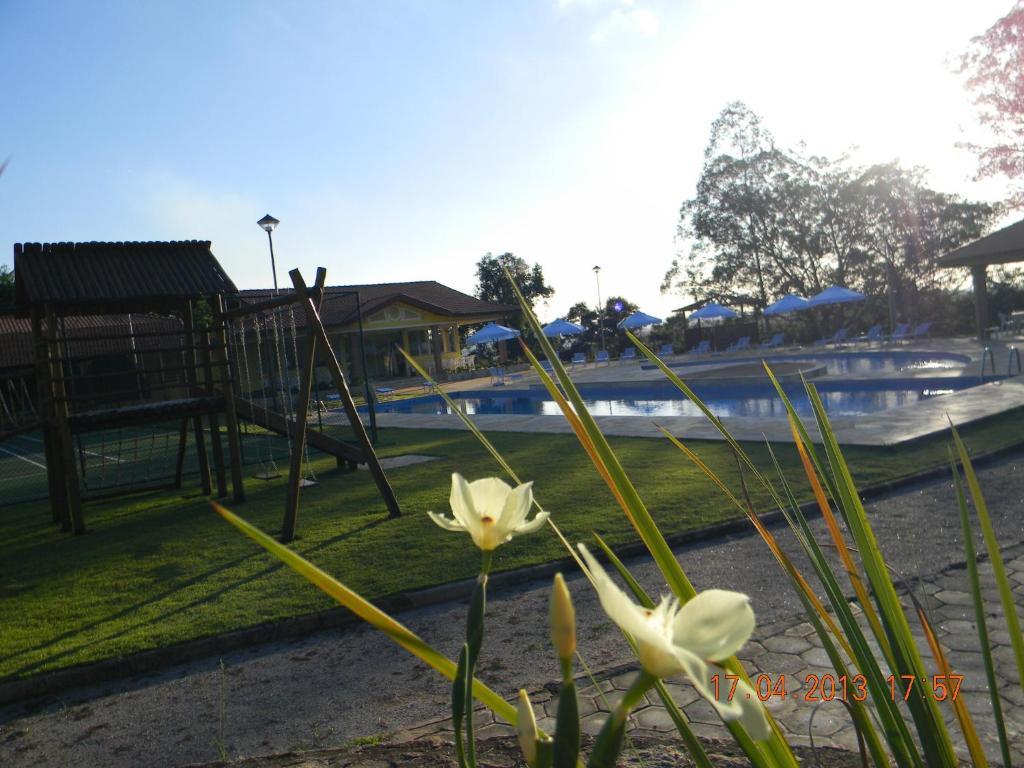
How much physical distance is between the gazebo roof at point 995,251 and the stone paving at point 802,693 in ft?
72.3

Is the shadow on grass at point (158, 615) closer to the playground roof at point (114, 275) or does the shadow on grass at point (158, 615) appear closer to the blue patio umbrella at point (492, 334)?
the playground roof at point (114, 275)

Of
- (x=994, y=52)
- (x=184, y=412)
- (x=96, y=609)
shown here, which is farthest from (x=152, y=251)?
(x=994, y=52)

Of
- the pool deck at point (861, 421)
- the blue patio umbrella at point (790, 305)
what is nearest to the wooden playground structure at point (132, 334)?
the pool deck at point (861, 421)

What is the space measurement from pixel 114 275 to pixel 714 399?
14.4m

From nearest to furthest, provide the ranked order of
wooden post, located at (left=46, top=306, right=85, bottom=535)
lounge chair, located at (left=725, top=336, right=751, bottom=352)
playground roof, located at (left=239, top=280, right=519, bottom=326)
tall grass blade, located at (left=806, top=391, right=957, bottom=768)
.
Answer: tall grass blade, located at (left=806, top=391, right=957, bottom=768) → wooden post, located at (left=46, top=306, right=85, bottom=535) → playground roof, located at (left=239, top=280, right=519, bottom=326) → lounge chair, located at (left=725, top=336, right=751, bottom=352)

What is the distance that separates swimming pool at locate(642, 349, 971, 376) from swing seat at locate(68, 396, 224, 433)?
15.9 metres

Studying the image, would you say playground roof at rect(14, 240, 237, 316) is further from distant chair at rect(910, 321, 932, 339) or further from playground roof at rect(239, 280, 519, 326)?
distant chair at rect(910, 321, 932, 339)

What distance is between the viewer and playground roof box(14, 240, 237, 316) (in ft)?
25.8

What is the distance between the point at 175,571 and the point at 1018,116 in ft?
89.1

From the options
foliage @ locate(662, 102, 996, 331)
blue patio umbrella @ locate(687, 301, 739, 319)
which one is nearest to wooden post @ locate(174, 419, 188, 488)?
blue patio umbrella @ locate(687, 301, 739, 319)

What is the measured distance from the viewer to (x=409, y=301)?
31422mm

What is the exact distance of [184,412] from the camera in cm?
855

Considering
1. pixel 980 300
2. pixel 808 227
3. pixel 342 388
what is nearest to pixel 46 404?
pixel 342 388

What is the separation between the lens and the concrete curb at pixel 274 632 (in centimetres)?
413
